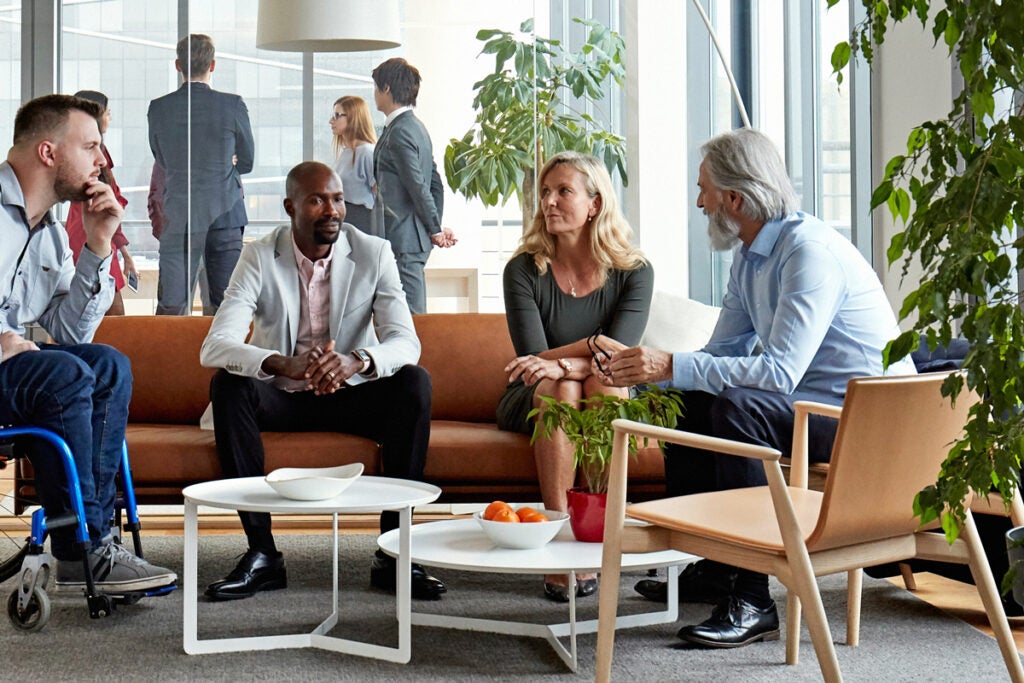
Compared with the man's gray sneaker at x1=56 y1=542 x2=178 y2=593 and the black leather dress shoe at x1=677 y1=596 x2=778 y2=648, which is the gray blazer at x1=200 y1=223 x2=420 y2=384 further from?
the black leather dress shoe at x1=677 y1=596 x2=778 y2=648

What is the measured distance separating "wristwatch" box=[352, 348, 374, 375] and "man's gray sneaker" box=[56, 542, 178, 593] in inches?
32.2

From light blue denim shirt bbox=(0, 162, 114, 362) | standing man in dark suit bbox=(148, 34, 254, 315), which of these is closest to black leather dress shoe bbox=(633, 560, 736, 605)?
light blue denim shirt bbox=(0, 162, 114, 362)

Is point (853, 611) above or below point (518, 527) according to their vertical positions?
below

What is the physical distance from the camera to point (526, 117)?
5.21 m

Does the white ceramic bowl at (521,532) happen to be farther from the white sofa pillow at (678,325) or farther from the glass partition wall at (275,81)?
the glass partition wall at (275,81)

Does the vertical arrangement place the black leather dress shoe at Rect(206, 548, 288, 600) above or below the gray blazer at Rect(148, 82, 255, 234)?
below

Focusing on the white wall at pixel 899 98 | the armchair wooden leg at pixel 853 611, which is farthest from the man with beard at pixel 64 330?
the white wall at pixel 899 98

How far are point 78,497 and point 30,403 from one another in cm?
27

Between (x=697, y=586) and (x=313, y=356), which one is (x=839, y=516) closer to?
(x=697, y=586)

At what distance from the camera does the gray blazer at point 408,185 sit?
5.06m

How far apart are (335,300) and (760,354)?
4.47 feet

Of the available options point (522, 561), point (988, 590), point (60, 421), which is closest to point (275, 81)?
point (60, 421)

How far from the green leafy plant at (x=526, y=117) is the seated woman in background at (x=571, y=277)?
1441 mm

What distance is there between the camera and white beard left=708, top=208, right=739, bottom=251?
3.10 metres
